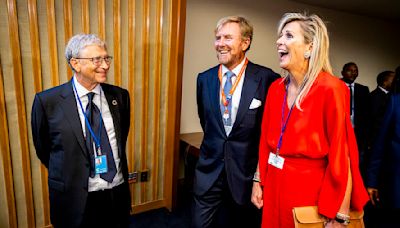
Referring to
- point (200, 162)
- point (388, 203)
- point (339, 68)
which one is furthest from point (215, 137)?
point (339, 68)

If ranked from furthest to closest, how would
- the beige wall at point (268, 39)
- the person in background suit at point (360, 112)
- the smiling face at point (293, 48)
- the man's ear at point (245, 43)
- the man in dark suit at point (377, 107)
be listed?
the person in background suit at point (360, 112) → the beige wall at point (268, 39) → the man in dark suit at point (377, 107) → the man's ear at point (245, 43) → the smiling face at point (293, 48)

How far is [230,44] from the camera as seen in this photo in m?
1.69

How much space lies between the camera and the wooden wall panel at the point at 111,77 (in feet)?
6.64

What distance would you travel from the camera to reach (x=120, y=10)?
236 cm

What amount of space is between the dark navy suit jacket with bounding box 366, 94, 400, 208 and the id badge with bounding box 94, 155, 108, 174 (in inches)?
64.4

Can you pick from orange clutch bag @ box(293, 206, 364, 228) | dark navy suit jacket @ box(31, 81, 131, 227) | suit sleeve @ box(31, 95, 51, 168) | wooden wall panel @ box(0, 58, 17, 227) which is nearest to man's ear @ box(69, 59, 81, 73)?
dark navy suit jacket @ box(31, 81, 131, 227)

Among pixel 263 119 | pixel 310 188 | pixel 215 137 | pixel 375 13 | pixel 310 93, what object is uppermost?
pixel 375 13

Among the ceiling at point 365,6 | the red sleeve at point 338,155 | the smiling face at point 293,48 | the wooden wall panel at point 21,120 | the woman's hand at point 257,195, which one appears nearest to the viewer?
the red sleeve at point 338,155

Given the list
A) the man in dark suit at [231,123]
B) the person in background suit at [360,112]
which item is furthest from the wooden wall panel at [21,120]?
the person in background suit at [360,112]

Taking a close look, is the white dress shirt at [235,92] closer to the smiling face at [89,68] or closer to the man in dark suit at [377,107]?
the smiling face at [89,68]

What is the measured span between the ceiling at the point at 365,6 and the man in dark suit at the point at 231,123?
10.1 ft

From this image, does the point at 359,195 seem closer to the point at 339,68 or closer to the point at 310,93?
the point at 310,93

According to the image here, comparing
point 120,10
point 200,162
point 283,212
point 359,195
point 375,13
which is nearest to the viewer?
point 359,195

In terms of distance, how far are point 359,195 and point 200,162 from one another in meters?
0.96
